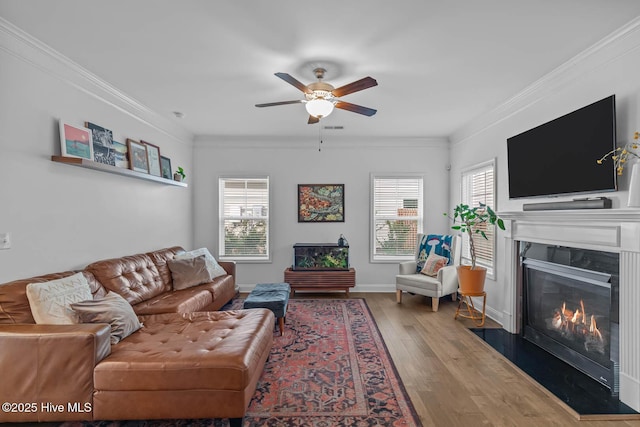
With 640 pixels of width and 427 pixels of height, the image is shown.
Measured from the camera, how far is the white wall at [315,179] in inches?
225

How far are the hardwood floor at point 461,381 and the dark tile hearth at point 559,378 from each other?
0.27ft

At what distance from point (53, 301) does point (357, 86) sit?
2.63 m

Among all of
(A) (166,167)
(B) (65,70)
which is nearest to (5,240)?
(B) (65,70)

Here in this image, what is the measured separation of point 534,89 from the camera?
3383 millimetres

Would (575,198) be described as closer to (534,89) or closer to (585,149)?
(585,149)

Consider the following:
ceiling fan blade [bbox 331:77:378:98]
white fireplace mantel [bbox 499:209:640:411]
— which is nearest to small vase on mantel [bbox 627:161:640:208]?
white fireplace mantel [bbox 499:209:640:411]

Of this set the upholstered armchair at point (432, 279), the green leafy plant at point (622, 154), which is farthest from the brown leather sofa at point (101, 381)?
the upholstered armchair at point (432, 279)

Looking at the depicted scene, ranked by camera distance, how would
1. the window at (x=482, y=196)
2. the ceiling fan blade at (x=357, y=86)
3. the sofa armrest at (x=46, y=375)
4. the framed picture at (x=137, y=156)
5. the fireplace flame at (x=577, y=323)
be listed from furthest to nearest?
the window at (x=482, y=196), the framed picture at (x=137, y=156), the fireplace flame at (x=577, y=323), the ceiling fan blade at (x=357, y=86), the sofa armrest at (x=46, y=375)

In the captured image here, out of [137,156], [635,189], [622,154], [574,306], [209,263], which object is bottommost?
[574,306]

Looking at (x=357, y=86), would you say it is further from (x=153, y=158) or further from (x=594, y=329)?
(x=153, y=158)

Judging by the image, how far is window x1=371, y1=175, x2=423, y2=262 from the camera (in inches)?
228

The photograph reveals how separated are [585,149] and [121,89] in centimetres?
426

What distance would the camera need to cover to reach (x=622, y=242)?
2.38 m

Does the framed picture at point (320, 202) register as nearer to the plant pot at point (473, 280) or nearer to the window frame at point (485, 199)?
the window frame at point (485, 199)
